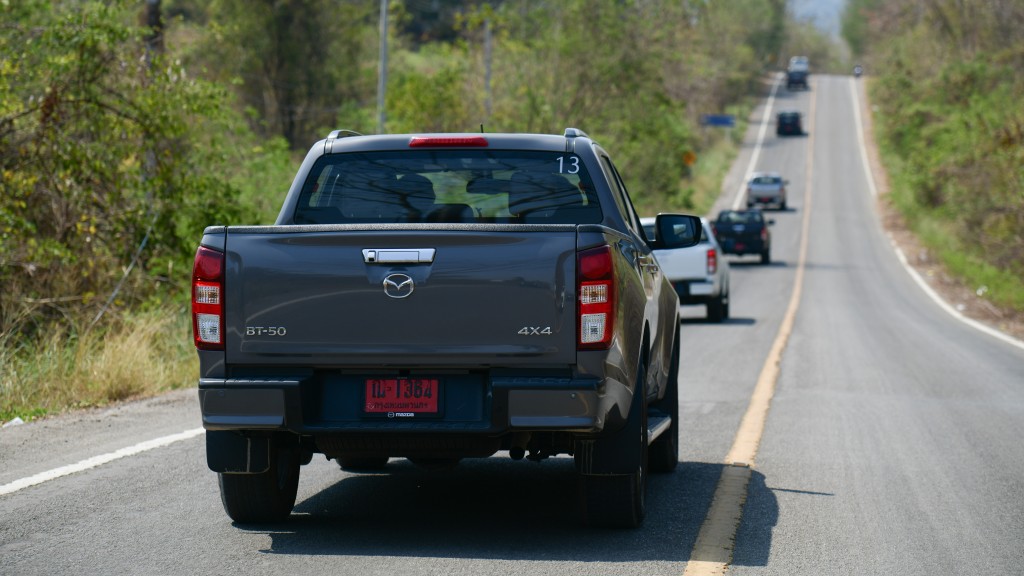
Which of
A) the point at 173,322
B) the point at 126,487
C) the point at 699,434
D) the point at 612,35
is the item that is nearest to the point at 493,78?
the point at 612,35

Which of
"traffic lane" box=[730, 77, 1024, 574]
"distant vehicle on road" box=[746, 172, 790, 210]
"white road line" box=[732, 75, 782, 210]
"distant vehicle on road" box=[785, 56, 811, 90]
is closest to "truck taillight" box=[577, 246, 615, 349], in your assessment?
"traffic lane" box=[730, 77, 1024, 574]

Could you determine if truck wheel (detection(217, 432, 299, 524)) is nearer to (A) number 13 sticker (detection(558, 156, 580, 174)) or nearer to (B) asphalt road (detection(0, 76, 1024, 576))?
(B) asphalt road (detection(0, 76, 1024, 576))

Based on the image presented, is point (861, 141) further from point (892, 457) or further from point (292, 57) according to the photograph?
point (892, 457)

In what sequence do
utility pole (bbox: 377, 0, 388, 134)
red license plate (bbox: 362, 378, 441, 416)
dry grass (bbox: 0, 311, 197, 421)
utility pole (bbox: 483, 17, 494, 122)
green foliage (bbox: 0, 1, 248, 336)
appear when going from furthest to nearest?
utility pole (bbox: 483, 17, 494, 122) < utility pole (bbox: 377, 0, 388, 134) < green foliage (bbox: 0, 1, 248, 336) < dry grass (bbox: 0, 311, 197, 421) < red license plate (bbox: 362, 378, 441, 416)

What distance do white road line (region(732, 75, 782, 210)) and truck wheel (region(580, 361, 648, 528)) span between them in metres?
56.2

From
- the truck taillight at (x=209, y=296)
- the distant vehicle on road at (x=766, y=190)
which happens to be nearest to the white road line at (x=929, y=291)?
the distant vehicle on road at (x=766, y=190)

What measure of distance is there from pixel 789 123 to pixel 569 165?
85.1 meters

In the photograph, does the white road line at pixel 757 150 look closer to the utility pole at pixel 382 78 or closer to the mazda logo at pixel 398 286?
the utility pole at pixel 382 78

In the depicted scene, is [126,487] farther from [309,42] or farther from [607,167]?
[309,42]

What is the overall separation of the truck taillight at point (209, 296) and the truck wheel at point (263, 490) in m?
0.65

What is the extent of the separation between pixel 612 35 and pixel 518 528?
32.6m

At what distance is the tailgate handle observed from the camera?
5539 mm

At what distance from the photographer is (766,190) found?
6059 centimetres

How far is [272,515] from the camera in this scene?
20.7 ft
